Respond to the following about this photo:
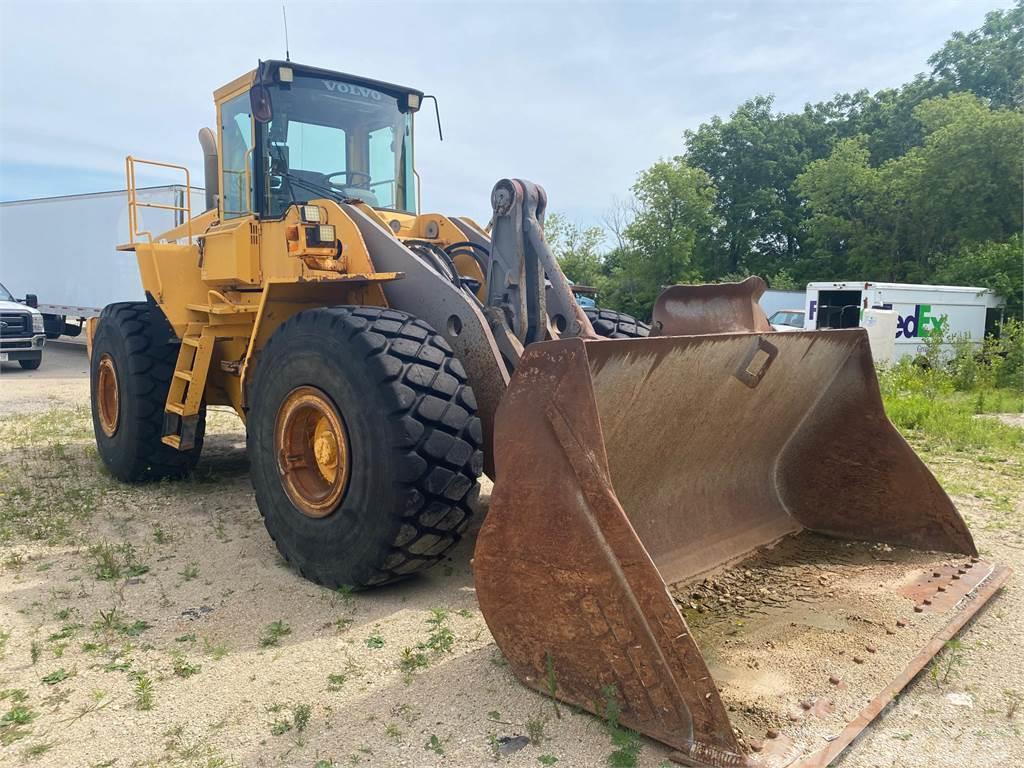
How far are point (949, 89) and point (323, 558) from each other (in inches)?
1651

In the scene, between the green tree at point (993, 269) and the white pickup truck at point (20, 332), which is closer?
the white pickup truck at point (20, 332)

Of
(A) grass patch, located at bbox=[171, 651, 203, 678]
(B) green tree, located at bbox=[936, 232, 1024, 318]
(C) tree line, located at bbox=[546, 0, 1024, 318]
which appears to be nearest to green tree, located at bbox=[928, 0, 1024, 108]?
(C) tree line, located at bbox=[546, 0, 1024, 318]

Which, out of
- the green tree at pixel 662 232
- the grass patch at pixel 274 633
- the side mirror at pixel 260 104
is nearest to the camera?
the grass patch at pixel 274 633

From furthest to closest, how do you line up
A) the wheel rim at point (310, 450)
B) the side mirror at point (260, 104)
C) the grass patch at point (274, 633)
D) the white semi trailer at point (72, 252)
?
the white semi trailer at point (72, 252), the side mirror at point (260, 104), the wheel rim at point (310, 450), the grass patch at point (274, 633)

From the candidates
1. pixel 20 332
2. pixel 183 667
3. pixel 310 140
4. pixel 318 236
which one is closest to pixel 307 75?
pixel 310 140

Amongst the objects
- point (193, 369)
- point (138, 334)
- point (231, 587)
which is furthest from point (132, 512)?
point (231, 587)

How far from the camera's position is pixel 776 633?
310 centimetres

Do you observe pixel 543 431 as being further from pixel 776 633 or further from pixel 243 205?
pixel 243 205

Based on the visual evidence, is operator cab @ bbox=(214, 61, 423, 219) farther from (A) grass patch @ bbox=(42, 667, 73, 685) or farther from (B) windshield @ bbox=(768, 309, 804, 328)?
(B) windshield @ bbox=(768, 309, 804, 328)

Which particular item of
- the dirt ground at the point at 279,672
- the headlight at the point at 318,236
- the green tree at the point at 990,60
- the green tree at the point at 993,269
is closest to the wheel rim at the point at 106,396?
the dirt ground at the point at 279,672

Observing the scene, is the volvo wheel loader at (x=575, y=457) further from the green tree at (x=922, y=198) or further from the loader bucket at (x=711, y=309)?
the green tree at (x=922, y=198)

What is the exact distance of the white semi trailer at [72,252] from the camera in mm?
17578

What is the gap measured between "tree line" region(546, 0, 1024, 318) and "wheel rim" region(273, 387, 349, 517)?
19.9 meters

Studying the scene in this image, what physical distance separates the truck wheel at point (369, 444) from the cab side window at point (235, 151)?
1.73m
